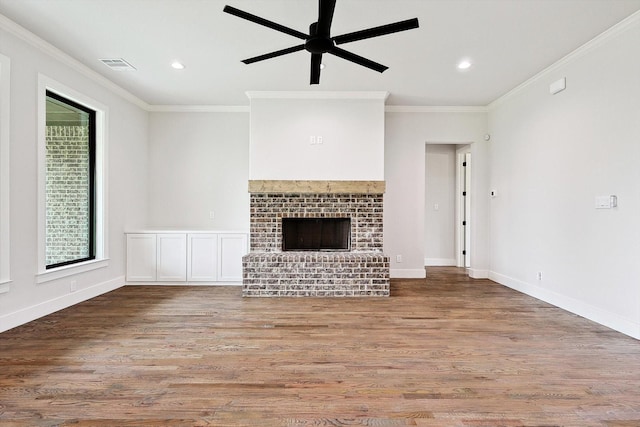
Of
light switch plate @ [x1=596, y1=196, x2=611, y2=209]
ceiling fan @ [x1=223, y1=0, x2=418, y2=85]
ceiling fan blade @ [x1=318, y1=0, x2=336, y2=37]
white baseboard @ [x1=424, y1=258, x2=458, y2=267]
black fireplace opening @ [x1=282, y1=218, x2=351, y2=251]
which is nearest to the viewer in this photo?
ceiling fan blade @ [x1=318, y1=0, x2=336, y2=37]

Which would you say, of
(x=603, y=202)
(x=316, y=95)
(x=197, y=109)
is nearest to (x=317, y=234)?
(x=316, y=95)

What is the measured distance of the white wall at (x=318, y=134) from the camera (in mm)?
4535

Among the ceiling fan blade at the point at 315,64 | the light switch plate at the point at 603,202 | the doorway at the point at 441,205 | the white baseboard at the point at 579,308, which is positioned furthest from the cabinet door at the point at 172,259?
the light switch plate at the point at 603,202

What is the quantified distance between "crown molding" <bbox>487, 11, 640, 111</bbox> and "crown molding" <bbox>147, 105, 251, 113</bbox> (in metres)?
3.96

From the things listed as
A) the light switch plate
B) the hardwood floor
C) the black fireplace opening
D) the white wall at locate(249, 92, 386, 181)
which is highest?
the white wall at locate(249, 92, 386, 181)

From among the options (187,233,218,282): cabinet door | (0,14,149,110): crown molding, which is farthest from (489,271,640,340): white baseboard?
(0,14,149,110): crown molding

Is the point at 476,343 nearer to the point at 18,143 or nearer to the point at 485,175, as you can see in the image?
the point at 485,175

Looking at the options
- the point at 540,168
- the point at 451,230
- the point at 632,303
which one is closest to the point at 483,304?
the point at 632,303

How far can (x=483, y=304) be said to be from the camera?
368 centimetres

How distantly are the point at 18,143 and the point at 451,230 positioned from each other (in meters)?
6.44

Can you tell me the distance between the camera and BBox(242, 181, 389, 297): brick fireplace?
408 cm

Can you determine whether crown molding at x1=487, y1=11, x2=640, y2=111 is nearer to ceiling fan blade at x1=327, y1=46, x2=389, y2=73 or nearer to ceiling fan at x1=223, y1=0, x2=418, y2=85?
ceiling fan at x1=223, y1=0, x2=418, y2=85

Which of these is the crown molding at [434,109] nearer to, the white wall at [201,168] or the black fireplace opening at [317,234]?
the black fireplace opening at [317,234]

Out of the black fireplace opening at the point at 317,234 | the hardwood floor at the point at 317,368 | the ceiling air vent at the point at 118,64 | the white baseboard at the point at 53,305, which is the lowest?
the hardwood floor at the point at 317,368
